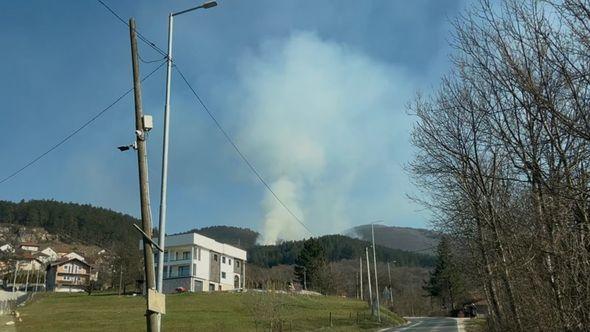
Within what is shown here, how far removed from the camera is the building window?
89812 mm

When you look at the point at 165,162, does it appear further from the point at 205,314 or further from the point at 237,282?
the point at 237,282

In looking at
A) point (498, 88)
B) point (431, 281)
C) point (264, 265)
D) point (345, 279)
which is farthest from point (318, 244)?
point (498, 88)

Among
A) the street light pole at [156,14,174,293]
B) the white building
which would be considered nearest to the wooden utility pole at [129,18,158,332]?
the street light pole at [156,14,174,293]

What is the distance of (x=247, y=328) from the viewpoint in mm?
44094

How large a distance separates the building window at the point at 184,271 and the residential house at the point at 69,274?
47.7 metres

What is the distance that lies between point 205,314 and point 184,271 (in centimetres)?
3780

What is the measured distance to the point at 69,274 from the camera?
5482 inches

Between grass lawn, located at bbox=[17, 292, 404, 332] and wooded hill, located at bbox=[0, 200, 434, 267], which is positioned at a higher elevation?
wooded hill, located at bbox=[0, 200, 434, 267]

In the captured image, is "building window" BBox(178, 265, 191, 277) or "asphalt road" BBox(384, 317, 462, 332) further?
"building window" BBox(178, 265, 191, 277)

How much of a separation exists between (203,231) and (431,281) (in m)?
47.4

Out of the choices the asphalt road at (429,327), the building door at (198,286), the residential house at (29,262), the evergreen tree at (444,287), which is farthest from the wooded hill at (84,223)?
the asphalt road at (429,327)

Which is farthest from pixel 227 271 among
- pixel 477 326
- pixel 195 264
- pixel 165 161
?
pixel 165 161

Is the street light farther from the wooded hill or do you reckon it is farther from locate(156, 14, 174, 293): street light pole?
the wooded hill

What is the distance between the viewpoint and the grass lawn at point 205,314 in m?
39.5
